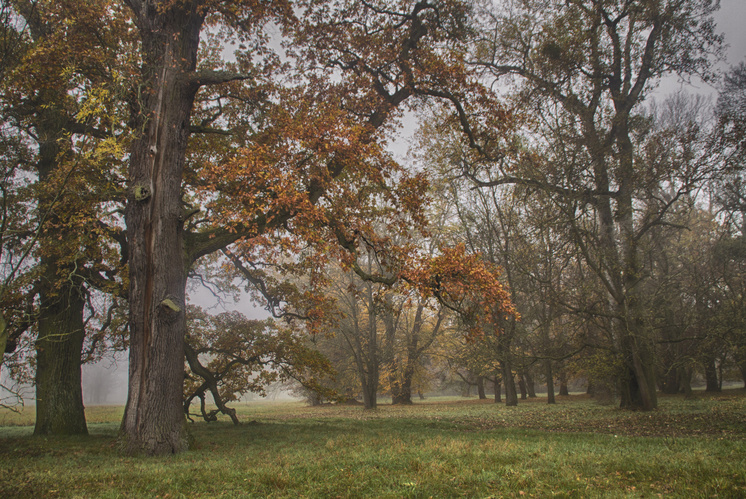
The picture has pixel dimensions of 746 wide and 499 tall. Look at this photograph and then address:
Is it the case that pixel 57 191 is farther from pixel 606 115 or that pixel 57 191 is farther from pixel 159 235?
pixel 606 115

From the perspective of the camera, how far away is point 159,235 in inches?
351

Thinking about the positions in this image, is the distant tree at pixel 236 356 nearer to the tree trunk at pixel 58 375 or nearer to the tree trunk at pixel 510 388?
the tree trunk at pixel 58 375

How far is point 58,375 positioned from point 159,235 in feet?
20.8

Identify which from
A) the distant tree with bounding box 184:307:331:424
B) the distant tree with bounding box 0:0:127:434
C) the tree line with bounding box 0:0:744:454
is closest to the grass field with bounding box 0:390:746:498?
the tree line with bounding box 0:0:744:454

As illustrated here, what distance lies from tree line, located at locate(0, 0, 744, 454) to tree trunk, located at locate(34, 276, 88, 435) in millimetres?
58

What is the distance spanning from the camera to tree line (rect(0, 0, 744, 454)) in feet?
29.5

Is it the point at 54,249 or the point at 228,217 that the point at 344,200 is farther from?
the point at 54,249

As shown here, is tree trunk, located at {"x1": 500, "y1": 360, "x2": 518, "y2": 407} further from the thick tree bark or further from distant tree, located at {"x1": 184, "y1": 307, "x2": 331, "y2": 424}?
the thick tree bark

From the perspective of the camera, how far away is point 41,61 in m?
9.50

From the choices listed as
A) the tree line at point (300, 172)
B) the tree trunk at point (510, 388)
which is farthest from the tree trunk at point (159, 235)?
the tree trunk at point (510, 388)

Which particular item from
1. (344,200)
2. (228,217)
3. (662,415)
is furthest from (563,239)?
(228,217)

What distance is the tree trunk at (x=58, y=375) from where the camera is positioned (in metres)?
11.1

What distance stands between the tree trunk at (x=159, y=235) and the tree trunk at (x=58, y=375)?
378cm

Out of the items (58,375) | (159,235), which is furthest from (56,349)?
(159,235)
